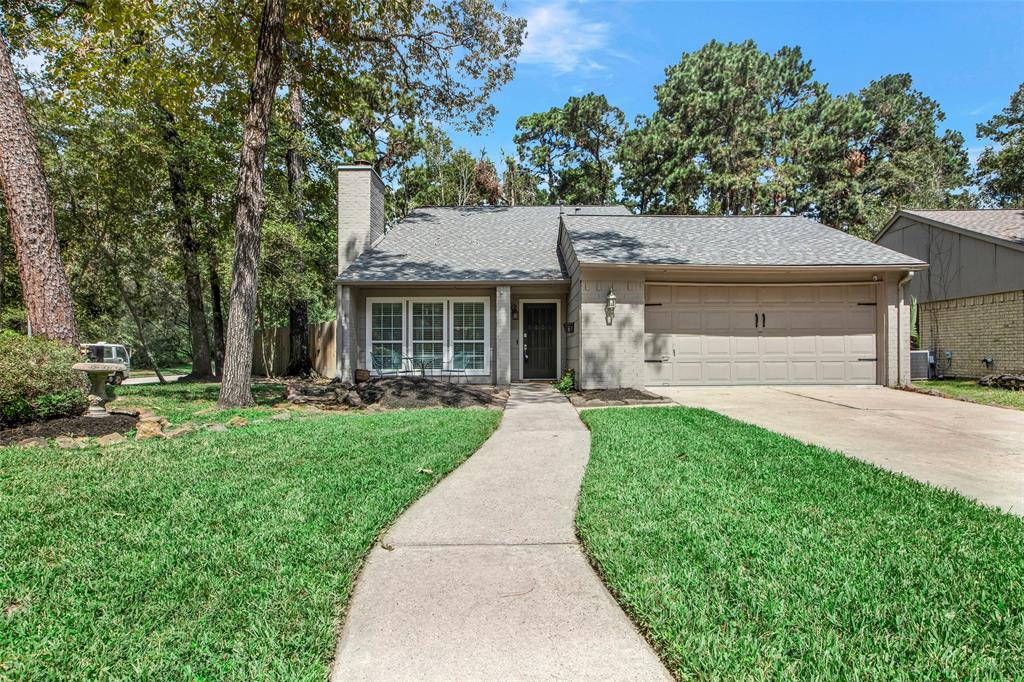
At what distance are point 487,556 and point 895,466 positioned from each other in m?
3.92

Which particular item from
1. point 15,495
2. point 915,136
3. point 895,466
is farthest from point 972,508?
point 915,136

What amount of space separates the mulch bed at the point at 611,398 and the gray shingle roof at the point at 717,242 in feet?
8.85

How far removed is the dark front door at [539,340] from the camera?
12.9 m

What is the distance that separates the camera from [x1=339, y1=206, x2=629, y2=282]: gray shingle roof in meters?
12.1

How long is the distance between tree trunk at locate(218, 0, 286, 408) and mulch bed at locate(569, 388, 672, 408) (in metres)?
5.81

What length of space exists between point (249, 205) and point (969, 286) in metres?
17.3

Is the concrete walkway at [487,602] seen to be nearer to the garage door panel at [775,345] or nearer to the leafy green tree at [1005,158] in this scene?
the garage door panel at [775,345]

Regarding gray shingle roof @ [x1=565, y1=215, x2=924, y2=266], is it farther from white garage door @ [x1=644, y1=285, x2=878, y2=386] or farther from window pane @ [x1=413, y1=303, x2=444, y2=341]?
window pane @ [x1=413, y1=303, x2=444, y2=341]

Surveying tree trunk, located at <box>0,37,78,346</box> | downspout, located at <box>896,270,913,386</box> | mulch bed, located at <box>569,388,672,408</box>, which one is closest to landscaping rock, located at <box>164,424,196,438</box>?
tree trunk, located at <box>0,37,78,346</box>

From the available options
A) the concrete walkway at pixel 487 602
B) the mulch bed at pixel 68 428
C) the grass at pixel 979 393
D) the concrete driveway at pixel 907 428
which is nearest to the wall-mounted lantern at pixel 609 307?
the concrete driveway at pixel 907 428

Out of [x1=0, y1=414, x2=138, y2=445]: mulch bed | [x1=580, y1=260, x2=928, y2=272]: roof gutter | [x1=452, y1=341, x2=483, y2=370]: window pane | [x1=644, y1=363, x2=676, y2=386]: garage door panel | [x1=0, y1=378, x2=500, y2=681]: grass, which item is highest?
[x1=580, y1=260, x2=928, y2=272]: roof gutter

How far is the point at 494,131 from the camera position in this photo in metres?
17.4

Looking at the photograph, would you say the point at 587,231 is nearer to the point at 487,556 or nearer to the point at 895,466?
the point at 895,466

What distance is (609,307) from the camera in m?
10.4
